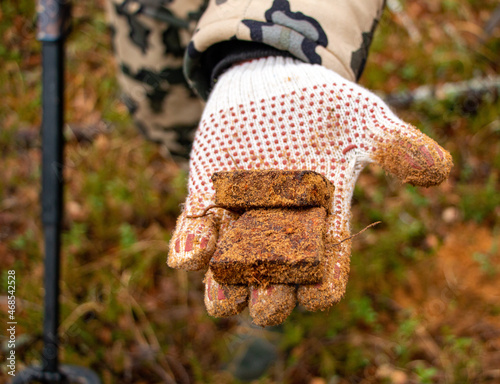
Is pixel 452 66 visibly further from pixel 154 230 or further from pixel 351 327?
pixel 154 230

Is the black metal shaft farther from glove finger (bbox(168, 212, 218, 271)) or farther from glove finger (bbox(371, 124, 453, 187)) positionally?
glove finger (bbox(371, 124, 453, 187))

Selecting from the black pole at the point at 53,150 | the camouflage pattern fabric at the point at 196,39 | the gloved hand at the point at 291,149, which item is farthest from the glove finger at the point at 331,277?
the black pole at the point at 53,150

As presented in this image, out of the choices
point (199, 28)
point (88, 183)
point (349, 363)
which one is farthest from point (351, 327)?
point (88, 183)

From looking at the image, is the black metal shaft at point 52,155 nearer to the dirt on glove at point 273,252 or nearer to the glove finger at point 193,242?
the glove finger at point 193,242

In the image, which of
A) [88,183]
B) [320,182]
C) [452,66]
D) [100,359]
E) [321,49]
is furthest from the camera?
[452,66]

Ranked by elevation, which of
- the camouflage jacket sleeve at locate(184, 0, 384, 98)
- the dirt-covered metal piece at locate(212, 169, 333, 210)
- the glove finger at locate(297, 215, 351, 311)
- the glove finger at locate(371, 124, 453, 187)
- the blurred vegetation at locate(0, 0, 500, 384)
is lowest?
the blurred vegetation at locate(0, 0, 500, 384)

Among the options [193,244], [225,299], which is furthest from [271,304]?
[193,244]

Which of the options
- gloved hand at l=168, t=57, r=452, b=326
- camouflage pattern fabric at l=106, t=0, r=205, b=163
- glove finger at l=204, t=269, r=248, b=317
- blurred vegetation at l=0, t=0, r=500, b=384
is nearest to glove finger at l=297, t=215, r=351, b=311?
gloved hand at l=168, t=57, r=452, b=326
